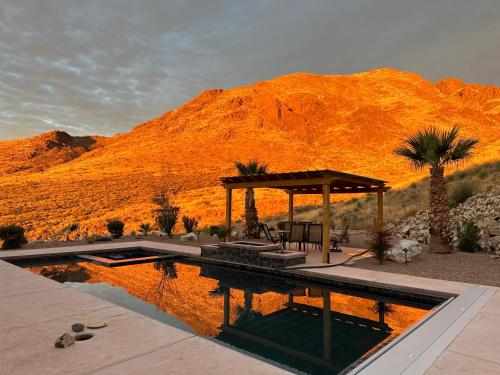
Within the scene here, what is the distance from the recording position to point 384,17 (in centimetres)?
Answer: 2494

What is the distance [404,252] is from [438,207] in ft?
7.64

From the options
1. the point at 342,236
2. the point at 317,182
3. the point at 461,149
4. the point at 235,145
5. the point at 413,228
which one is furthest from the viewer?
the point at 235,145

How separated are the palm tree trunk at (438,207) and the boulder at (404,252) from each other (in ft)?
4.34

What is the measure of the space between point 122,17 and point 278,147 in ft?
138

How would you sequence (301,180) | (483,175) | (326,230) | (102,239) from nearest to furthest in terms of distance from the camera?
(326,230), (301,180), (102,239), (483,175)

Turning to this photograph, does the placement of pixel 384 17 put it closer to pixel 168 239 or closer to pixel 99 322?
pixel 168 239

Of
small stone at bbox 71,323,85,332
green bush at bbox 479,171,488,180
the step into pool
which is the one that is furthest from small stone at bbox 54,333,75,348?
green bush at bbox 479,171,488,180

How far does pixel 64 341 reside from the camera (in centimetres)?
390

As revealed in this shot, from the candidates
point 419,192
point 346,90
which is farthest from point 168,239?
point 346,90

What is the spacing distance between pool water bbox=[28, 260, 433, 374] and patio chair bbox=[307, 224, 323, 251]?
281 cm

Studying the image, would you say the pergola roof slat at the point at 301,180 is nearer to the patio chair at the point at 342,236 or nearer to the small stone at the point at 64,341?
the patio chair at the point at 342,236

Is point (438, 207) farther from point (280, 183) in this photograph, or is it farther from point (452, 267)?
point (280, 183)

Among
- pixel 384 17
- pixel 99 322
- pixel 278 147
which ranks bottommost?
pixel 99 322

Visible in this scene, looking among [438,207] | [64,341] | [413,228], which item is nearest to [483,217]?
[413,228]
